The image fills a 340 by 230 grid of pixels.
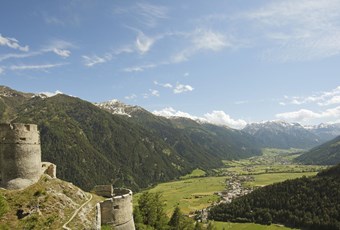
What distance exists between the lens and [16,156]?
4288 centimetres

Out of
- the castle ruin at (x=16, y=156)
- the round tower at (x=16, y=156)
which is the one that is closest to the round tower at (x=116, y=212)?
the castle ruin at (x=16, y=156)

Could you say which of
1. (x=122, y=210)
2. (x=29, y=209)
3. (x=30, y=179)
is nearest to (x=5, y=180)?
(x=30, y=179)

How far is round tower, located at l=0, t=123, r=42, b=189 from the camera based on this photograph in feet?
140

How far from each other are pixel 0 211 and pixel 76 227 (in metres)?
8.01

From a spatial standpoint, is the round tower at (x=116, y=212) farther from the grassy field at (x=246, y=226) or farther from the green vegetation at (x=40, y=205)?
the grassy field at (x=246, y=226)

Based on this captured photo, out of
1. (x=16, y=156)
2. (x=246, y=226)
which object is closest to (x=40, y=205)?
(x=16, y=156)

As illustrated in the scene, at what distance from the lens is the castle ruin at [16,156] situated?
42.6 m

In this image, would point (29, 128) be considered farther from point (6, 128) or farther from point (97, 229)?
point (97, 229)

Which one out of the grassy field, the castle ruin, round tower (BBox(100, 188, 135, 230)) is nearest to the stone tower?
round tower (BBox(100, 188, 135, 230))

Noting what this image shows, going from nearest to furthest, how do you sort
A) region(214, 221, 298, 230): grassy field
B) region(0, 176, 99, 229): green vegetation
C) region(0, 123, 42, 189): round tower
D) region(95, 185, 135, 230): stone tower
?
region(0, 176, 99, 229): green vegetation → region(0, 123, 42, 189): round tower → region(95, 185, 135, 230): stone tower → region(214, 221, 298, 230): grassy field

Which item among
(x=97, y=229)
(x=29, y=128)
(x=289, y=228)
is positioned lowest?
(x=289, y=228)

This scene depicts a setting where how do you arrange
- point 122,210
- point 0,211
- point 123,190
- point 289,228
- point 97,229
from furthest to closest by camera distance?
point 289,228
point 123,190
point 122,210
point 97,229
point 0,211

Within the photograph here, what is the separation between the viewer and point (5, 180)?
42438 mm

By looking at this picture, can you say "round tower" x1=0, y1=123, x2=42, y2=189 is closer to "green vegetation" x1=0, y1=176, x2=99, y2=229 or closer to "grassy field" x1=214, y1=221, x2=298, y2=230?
"green vegetation" x1=0, y1=176, x2=99, y2=229
